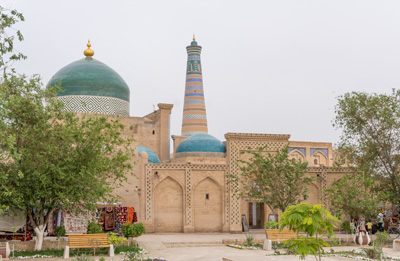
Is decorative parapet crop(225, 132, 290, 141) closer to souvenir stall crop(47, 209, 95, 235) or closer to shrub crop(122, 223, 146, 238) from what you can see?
souvenir stall crop(47, 209, 95, 235)

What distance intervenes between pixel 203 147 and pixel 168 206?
179 inches

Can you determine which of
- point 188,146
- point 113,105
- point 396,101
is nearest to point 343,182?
point 396,101

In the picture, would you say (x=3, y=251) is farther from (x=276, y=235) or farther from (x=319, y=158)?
(x=319, y=158)

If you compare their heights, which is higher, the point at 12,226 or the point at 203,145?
the point at 203,145

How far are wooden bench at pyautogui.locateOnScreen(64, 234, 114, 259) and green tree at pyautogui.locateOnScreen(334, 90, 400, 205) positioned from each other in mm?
11265

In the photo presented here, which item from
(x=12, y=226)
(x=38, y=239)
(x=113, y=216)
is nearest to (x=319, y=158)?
(x=113, y=216)

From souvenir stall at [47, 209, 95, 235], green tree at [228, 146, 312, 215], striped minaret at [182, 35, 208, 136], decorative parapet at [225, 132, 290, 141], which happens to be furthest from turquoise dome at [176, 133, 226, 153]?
souvenir stall at [47, 209, 95, 235]

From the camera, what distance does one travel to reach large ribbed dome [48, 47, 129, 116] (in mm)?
30531

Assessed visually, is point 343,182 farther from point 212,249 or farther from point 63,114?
point 63,114

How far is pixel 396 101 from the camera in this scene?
2089 centimetres

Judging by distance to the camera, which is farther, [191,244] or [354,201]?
[354,201]

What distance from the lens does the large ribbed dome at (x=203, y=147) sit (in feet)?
86.8

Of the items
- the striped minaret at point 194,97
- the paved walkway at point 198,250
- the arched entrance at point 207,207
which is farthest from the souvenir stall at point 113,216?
the striped minaret at point 194,97

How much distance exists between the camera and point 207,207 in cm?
2364
